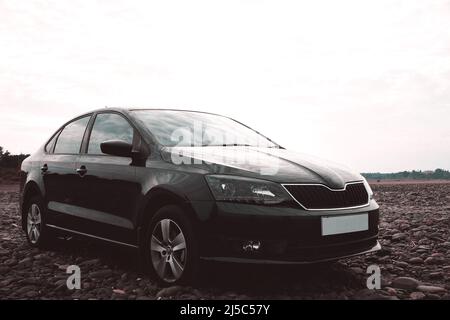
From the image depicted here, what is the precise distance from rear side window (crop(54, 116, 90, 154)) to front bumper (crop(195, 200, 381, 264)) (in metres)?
2.61

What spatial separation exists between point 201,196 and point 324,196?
3.31ft

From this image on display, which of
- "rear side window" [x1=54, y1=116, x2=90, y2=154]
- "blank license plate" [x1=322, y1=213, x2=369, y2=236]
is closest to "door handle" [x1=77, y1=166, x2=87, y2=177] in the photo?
"rear side window" [x1=54, y1=116, x2=90, y2=154]

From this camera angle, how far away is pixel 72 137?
6355mm

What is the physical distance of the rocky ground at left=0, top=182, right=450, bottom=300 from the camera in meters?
4.34

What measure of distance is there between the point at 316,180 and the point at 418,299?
4.25 feet

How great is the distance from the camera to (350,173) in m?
4.90

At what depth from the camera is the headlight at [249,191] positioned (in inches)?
161

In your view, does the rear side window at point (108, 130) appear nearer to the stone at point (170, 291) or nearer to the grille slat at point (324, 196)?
the stone at point (170, 291)

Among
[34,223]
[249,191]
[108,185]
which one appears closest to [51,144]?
[34,223]

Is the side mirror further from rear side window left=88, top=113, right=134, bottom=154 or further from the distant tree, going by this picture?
the distant tree

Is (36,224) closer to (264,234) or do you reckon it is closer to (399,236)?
(264,234)

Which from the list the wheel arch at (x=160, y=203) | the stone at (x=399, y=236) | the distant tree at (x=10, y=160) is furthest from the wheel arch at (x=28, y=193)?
the distant tree at (x=10, y=160)
